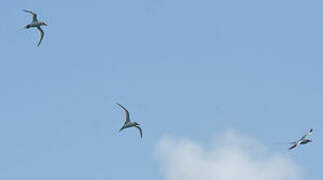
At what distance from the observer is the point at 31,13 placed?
157000mm

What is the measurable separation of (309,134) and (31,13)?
5856 cm

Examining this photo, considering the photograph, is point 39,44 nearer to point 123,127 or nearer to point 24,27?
point 24,27

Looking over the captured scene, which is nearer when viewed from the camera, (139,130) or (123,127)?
(123,127)

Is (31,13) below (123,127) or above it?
above

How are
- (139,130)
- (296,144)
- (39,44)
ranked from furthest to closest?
(139,130) < (39,44) < (296,144)

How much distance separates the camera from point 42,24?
525 ft

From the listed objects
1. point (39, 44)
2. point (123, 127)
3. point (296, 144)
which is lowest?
point (296, 144)

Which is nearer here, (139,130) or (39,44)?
(39,44)

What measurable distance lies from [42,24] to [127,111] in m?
24.2

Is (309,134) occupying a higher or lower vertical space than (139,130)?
lower

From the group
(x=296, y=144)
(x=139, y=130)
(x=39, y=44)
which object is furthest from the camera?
(x=139, y=130)

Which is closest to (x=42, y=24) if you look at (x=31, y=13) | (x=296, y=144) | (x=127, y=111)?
(x=31, y=13)

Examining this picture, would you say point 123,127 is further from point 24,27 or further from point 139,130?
point 24,27

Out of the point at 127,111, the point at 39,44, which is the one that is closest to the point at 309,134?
the point at 127,111
